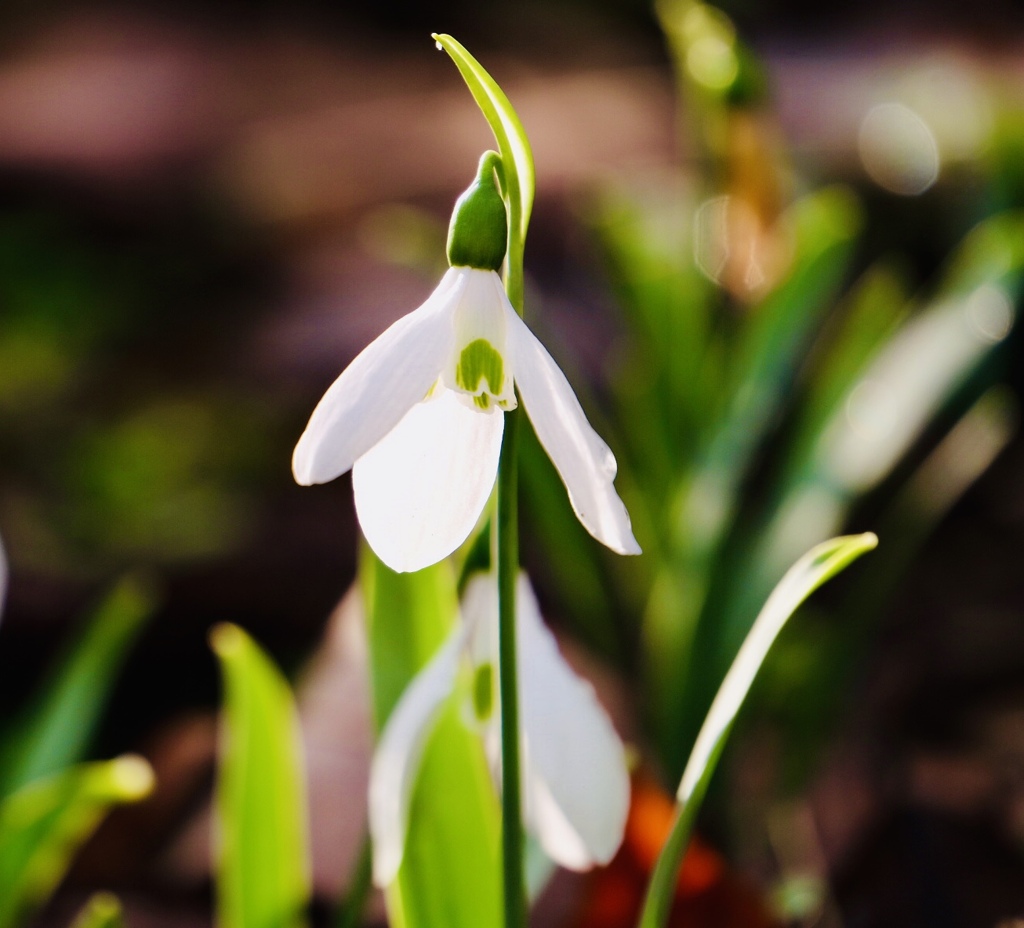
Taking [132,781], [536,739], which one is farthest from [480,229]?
[132,781]

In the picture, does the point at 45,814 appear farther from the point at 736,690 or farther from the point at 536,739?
the point at 736,690

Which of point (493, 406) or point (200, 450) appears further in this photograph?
point (200, 450)

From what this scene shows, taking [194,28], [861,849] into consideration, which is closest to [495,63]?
[194,28]

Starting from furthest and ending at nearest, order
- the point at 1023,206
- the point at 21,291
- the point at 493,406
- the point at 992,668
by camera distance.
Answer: the point at 21,291 → the point at 1023,206 → the point at 992,668 → the point at 493,406

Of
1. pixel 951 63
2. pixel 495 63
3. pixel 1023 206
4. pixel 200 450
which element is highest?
pixel 495 63

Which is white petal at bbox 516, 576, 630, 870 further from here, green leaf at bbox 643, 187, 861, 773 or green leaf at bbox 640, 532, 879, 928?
green leaf at bbox 643, 187, 861, 773

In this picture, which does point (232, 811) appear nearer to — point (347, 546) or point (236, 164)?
point (347, 546)

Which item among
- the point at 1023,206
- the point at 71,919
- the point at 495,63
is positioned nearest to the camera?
the point at 71,919
